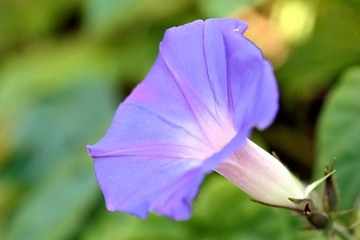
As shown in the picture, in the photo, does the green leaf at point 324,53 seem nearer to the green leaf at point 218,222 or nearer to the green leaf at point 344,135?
the green leaf at point 344,135

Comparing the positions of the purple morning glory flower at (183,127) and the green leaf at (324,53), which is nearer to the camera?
the purple morning glory flower at (183,127)

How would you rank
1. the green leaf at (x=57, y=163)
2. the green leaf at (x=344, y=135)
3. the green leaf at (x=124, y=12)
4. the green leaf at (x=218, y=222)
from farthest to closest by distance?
1. the green leaf at (x=124, y=12)
2. the green leaf at (x=57, y=163)
3. the green leaf at (x=218, y=222)
4. the green leaf at (x=344, y=135)

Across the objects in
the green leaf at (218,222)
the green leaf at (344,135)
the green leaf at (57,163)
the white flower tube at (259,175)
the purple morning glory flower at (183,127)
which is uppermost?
the purple morning glory flower at (183,127)

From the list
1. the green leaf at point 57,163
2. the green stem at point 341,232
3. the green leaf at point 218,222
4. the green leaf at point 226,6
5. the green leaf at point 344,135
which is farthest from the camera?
the green leaf at point 57,163

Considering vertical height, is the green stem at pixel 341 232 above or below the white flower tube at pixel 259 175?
below

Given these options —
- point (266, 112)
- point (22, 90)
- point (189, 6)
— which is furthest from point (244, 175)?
point (22, 90)

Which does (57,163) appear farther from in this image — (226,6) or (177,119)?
(177,119)

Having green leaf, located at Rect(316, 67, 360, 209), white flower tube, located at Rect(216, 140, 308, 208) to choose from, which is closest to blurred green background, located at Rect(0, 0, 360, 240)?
green leaf, located at Rect(316, 67, 360, 209)

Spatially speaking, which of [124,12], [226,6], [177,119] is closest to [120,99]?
[124,12]

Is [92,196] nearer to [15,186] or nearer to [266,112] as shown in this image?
[15,186]

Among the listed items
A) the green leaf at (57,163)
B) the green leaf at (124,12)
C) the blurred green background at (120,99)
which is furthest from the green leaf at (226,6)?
the green leaf at (57,163)
